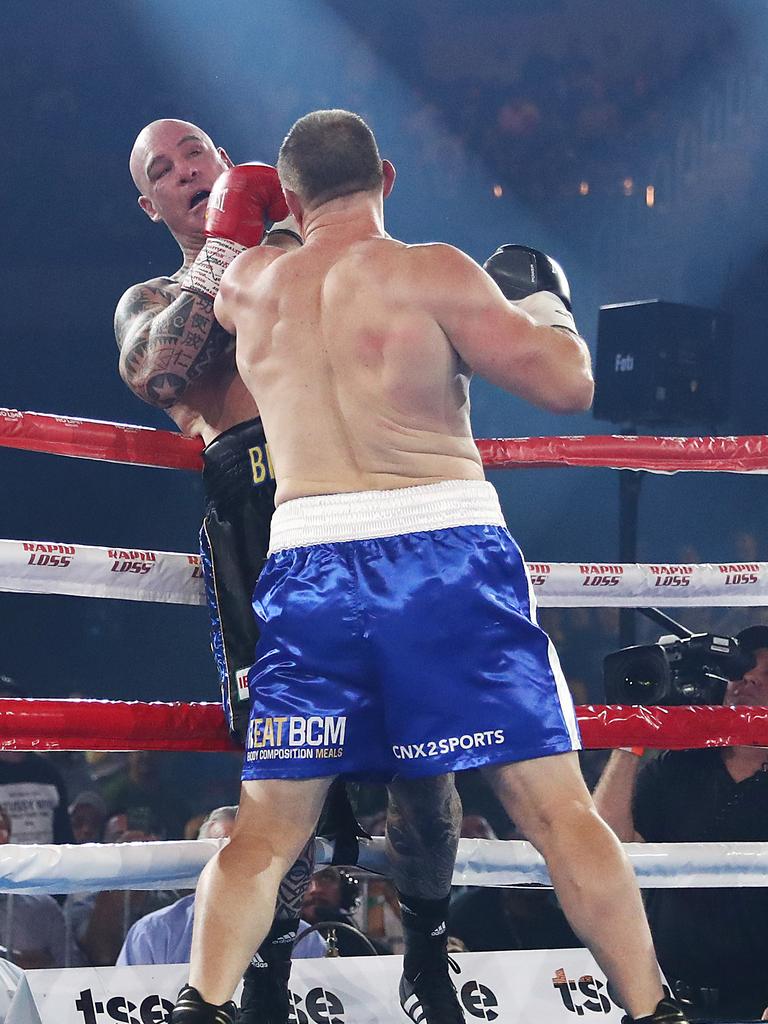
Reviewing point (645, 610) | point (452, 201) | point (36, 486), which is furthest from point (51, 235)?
point (645, 610)

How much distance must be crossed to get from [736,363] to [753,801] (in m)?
4.79

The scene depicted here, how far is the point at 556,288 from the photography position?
1.62m

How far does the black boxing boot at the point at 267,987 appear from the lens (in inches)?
65.1

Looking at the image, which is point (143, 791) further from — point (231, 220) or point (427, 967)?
point (231, 220)

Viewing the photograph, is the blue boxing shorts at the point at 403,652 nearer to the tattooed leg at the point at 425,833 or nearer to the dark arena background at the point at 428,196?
the tattooed leg at the point at 425,833

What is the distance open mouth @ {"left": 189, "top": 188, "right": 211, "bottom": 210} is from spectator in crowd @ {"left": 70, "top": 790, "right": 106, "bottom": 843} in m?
2.82

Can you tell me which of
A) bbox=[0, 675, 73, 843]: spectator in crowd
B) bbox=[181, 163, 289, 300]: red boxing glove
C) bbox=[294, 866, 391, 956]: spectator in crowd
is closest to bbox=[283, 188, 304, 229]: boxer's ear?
bbox=[181, 163, 289, 300]: red boxing glove

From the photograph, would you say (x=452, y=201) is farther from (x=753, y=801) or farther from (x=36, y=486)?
(x=753, y=801)

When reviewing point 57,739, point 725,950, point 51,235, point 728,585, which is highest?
point 51,235

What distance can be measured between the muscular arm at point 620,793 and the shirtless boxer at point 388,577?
0.93 m

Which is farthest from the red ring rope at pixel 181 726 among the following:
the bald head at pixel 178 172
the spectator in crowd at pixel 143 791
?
the spectator in crowd at pixel 143 791

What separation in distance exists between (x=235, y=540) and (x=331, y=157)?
22.5 inches

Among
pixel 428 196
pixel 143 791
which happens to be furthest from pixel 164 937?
pixel 428 196

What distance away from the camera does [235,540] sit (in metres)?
1.78
